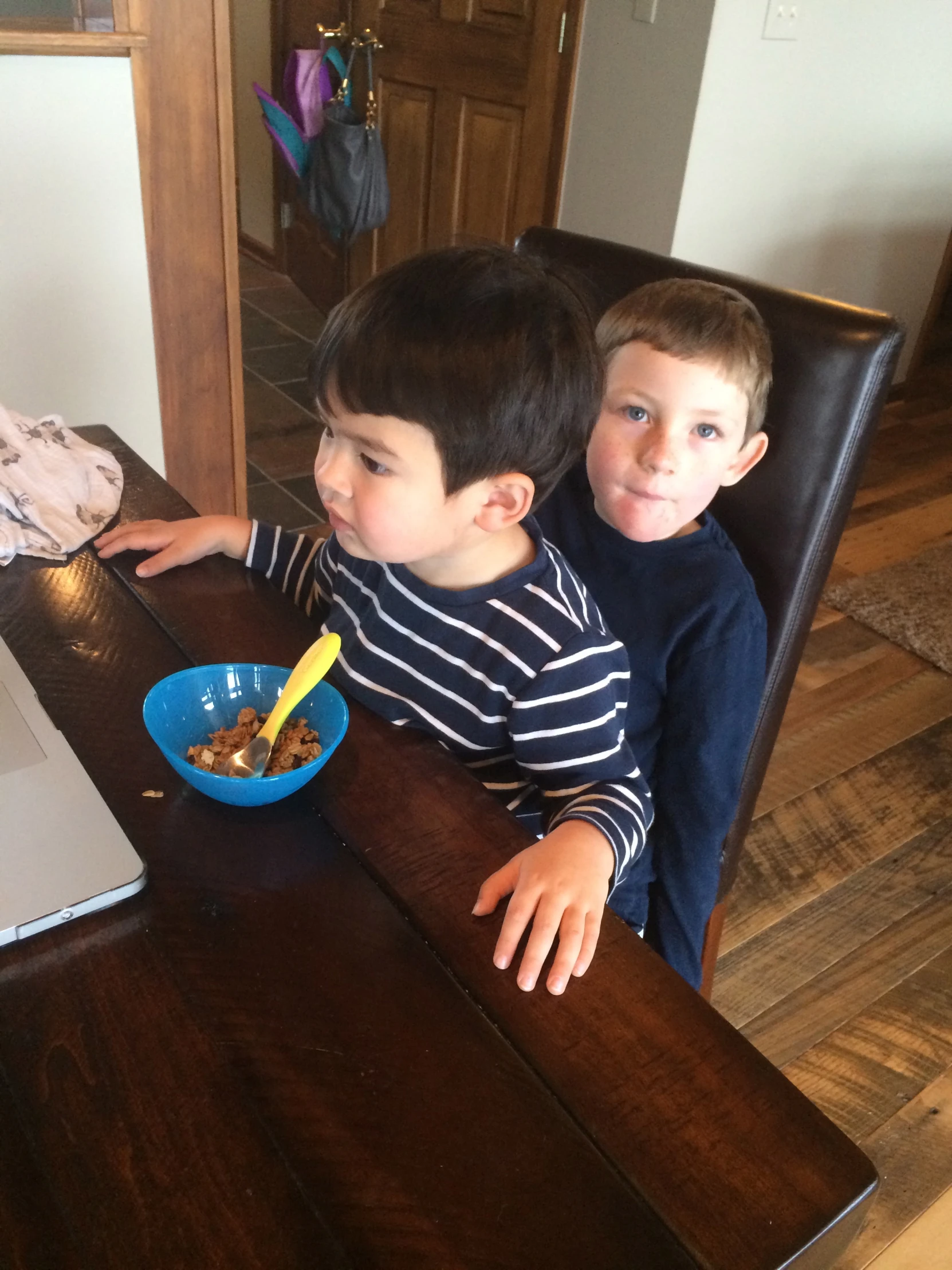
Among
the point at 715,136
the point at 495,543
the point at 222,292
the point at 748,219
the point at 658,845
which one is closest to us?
the point at 495,543

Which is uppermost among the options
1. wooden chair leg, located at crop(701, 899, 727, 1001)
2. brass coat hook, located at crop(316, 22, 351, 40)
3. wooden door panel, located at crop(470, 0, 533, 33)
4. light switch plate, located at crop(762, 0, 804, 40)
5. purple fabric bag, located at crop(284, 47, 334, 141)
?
light switch plate, located at crop(762, 0, 804, 40)

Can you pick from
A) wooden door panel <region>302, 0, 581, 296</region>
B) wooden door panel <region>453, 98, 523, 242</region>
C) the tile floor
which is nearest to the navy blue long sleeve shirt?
the tile floor

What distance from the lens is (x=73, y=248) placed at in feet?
5.55

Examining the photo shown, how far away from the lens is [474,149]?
9.46 ft

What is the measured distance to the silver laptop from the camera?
1.79 ft

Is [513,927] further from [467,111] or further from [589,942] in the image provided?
[467,111]

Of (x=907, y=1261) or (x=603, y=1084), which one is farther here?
(x=907, y=1261)

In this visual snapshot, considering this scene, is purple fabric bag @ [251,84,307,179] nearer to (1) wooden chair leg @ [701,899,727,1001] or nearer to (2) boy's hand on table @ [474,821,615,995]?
(1) wooden chair leg @ [701,899,727,1001]

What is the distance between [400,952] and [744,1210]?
8.2 inches

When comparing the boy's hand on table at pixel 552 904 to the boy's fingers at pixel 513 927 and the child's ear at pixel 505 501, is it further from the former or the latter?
the child's ear at pixel 505 501

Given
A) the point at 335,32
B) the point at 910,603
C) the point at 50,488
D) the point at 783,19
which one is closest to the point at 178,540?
the point at 50,488

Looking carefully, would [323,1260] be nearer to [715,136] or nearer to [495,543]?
[495,543]

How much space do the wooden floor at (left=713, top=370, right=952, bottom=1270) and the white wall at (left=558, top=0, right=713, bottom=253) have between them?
3.63 feet

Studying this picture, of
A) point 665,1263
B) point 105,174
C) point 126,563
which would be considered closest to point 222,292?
point 105,174
